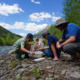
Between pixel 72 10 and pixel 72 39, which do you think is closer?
pixel 72 39

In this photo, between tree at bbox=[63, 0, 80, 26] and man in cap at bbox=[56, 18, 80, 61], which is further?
tree at bbox=[63, 0, 80, 26]

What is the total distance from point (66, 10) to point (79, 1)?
3.77 m

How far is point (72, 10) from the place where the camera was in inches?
758

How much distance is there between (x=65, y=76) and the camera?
327cm

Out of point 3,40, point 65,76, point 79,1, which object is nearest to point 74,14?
point 79,1

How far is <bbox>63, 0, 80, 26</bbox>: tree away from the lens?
57.6 ft

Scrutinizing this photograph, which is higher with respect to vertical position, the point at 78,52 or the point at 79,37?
the point at 79,37

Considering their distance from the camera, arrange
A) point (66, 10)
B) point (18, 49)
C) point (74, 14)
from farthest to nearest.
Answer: point (66, 10)
point (74, 14)
point (18, 49)

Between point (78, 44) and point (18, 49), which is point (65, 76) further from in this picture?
point (18, 49)

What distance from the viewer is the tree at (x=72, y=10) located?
57.6 feet

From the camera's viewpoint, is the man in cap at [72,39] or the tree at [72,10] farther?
the tree at [72,10]

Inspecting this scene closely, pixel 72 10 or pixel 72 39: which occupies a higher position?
pixel 72 10

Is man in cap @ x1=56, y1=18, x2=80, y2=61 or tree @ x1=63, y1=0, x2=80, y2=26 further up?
tree @ x1=63, y1=0, x2=80, y2=26

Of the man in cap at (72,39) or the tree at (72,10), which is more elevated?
the tree at (72,10)
